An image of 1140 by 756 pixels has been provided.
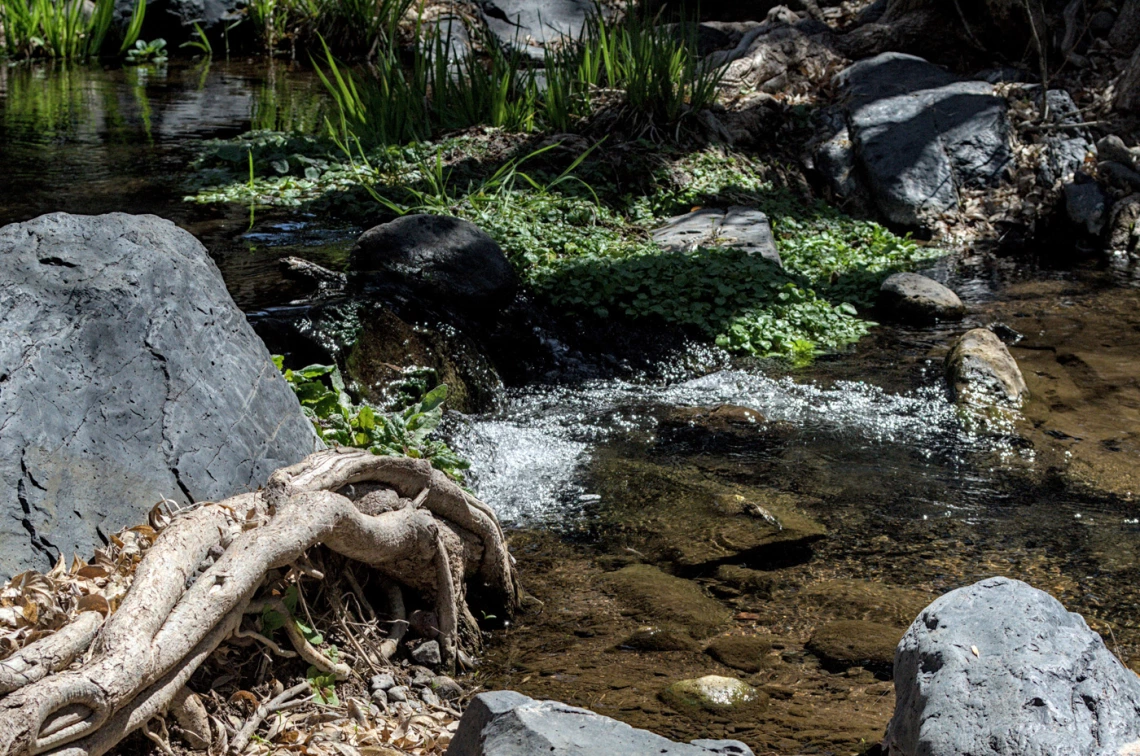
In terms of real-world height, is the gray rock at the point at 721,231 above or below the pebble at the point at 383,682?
above

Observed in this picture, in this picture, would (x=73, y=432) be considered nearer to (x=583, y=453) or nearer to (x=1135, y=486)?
(x=583, y=453)

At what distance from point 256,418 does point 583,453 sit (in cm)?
234

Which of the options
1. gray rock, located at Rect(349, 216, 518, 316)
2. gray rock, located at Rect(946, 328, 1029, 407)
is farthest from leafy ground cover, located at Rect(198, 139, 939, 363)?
gray rock, located at Rect(946, 328, 1029, 407)

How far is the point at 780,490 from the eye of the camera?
5336mm

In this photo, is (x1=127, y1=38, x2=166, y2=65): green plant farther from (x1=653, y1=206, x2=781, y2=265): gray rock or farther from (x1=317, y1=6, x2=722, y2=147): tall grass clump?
(x1=653, y1=206, x2=781, y2=265): gray rock

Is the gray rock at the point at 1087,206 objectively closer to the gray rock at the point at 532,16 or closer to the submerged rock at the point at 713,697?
the gray rock at the point at 532,16

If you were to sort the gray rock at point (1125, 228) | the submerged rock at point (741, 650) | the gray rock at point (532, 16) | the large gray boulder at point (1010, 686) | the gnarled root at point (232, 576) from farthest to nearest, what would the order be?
the gray rock at point (532, 16) → the gray rock at point (1125, 228) → the submerged rock at point (741, 650) → the large gray boulder at point (1010, 686) → the gnarled root at point (232, 576)

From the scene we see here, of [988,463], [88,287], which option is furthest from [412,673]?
[988,463]

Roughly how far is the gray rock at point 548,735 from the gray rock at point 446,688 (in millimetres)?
878

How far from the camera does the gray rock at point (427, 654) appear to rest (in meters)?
3.54

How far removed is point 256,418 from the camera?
A: 12.1 feet

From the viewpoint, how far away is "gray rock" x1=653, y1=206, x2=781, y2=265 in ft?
27.3

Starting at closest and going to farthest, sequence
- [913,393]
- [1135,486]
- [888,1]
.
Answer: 1. [1135,486]
2. [913,393]
3. [888,1]

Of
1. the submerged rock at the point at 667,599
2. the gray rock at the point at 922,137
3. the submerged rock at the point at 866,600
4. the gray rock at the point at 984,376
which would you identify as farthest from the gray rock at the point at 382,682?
the gray rock at the point at 922,137
